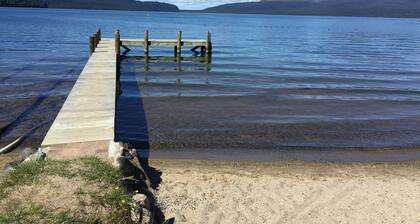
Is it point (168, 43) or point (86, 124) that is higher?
point (168, 43)

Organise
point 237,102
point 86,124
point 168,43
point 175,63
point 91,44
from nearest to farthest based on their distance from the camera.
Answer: point 86,124
point 237,102
point 91,44
point 175,63
point 168,43

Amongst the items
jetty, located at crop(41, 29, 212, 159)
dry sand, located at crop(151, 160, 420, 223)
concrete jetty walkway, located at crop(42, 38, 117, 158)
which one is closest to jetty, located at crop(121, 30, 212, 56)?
jetty, located at crop(41, 29, 212, 159)

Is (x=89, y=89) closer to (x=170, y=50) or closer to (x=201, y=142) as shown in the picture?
(x=201, y=142)

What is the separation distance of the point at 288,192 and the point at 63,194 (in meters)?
4.46

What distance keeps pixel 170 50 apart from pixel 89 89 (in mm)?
24176

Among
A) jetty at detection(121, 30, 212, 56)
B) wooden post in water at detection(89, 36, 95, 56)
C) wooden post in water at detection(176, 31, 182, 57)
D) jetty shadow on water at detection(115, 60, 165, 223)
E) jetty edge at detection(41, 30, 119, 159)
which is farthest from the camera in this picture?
wooden post in water at detection(176, 31, 182, 57)

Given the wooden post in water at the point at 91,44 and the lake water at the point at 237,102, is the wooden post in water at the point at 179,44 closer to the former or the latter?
the lake water at the point at 237,102

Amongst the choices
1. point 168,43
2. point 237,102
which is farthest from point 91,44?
point 237,102

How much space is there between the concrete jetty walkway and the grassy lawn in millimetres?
1040

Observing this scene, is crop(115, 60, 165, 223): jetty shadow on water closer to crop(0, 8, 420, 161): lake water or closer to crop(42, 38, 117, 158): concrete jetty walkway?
crop(0, 8, 420, 161): lake water

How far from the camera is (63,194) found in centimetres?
575

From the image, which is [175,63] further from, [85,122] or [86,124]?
[86,124]

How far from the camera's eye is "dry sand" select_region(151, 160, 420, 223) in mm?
7688

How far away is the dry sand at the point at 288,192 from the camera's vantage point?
7.69 m
